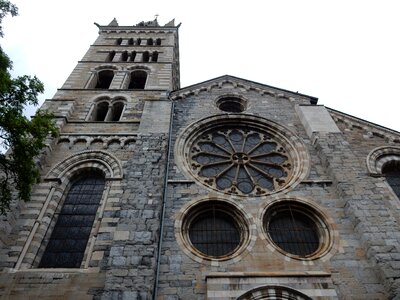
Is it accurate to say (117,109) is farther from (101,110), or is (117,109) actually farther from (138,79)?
(138,79)

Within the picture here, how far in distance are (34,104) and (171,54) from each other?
14488 millimetres

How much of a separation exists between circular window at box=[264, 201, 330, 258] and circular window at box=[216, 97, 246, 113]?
6230 millimetres

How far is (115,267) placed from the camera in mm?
7215

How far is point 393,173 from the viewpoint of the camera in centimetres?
1170

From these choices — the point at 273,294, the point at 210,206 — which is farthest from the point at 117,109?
the point at 273,294

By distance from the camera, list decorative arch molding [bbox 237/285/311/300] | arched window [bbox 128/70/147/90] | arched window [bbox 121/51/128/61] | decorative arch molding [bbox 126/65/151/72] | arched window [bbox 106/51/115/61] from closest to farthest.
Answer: decorative arch molding [bbox 237/285/311/300], decorative arch molding [bbox 126/65/151/72], arched window [bbox 128/70/147/90], arched window [bbox 106/51/115/61], arched window [bbox 121/51/128/61]

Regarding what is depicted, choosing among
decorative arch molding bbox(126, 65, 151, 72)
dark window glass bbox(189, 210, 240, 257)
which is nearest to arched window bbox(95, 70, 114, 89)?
decorative arch molding bbox(126, 65, 151, 72)

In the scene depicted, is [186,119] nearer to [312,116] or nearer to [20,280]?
[312,116]

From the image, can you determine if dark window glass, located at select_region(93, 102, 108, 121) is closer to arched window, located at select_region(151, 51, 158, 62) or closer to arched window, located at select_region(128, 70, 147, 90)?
arched window, located at select_region(128, 70, 147, 90)

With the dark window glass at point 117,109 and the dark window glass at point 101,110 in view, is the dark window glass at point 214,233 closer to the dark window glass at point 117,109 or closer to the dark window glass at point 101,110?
the dark window glass at point 117,109

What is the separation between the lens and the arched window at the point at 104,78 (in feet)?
61.6

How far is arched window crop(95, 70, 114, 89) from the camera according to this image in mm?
18784

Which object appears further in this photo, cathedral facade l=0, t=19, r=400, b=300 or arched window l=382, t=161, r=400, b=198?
arched window l=382, t=161, r=400, b=198

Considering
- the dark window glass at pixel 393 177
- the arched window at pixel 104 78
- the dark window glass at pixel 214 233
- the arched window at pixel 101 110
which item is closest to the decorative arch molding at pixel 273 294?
the dark window glass at pixel 214 233
